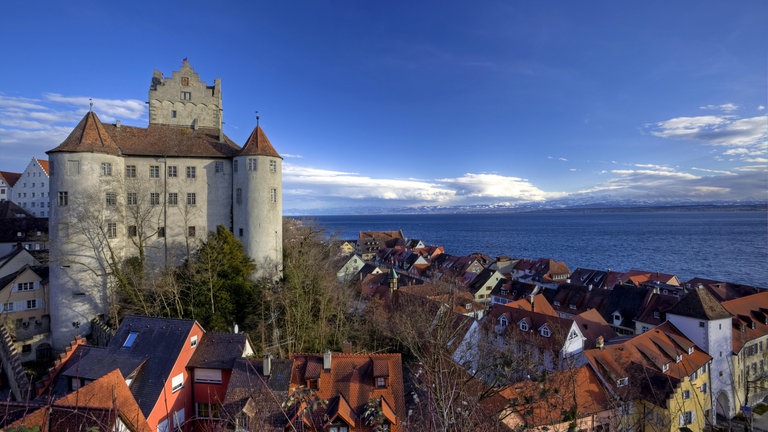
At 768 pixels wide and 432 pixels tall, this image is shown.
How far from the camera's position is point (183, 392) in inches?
747

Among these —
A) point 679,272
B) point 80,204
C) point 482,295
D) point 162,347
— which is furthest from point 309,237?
point 679,272

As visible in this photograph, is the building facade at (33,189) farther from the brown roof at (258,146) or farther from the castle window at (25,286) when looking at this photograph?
the brown roof at (258,146)

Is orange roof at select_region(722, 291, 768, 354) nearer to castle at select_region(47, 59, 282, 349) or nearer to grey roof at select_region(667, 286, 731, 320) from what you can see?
grey roof at select_region(667, 286, 731, 320)

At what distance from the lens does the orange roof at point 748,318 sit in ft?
99.3

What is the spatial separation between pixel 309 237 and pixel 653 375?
2881 centimetres

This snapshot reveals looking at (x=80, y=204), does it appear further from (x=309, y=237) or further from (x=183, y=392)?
(x=309, y=237)

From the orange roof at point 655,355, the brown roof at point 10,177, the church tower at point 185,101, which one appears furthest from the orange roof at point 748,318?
the brown roof at point 10,177

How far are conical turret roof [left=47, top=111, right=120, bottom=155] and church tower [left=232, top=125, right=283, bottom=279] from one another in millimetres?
7975

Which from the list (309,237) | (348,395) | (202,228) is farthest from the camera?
(309,237)

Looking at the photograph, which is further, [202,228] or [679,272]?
[679,272]

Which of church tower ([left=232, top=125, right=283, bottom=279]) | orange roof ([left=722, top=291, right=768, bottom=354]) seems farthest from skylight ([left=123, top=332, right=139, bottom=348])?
orange roof ([left=722, top=291, right=768, bottom=354])

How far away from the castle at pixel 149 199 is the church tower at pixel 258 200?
0.07 metres

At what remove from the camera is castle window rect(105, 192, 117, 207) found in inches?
1057

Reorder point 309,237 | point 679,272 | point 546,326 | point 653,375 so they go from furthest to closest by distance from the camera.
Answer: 1. point 679,272
2. point 309,237
3. point 546,326
4. point 653,375
